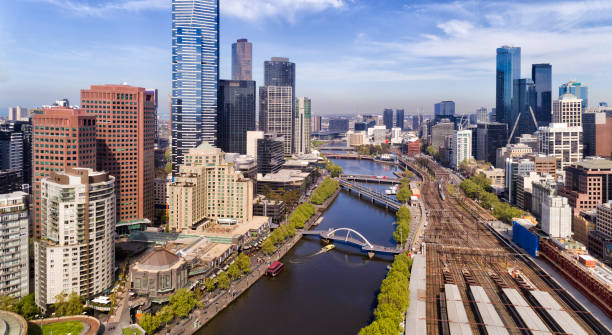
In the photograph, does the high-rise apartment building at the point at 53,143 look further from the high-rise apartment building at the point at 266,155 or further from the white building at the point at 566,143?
the white building at the point at 566,143

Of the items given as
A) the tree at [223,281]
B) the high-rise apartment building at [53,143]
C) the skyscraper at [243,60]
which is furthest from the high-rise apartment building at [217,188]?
the skyscraper at [243,60]

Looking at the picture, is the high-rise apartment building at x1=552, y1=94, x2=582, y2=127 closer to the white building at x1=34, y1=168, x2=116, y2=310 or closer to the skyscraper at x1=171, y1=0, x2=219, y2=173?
the skyscraper at x1=171, y1=0, x2=219, y2=173

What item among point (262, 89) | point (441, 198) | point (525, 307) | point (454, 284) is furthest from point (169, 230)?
point (262, 89)

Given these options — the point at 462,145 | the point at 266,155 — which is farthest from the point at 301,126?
the point at 266,155

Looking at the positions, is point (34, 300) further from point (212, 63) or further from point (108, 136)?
point (212, 63)

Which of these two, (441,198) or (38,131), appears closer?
(38,131)

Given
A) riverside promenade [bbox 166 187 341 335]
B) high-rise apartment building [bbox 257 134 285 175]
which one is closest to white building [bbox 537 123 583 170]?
high-rise apartment building [bbox 257 134 285 175]

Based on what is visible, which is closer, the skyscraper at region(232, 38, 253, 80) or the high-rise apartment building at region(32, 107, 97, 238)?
the high-rise apartment building at region(32, 107, 97, 238)

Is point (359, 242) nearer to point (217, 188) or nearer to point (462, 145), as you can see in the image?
point (217, 188)
